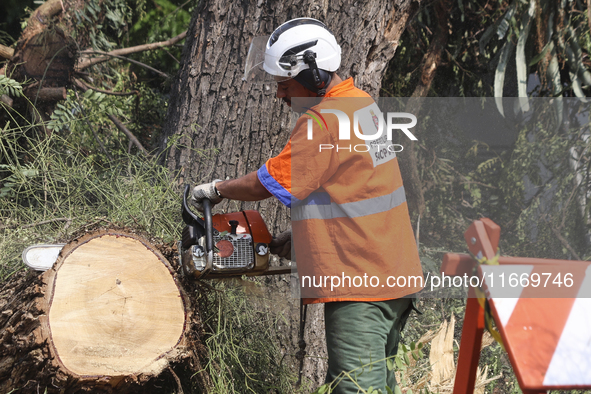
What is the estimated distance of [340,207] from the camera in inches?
85.8

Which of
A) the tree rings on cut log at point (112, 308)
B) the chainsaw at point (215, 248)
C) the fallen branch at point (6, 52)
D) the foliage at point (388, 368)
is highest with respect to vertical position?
the fallen branch at point (6, 52)

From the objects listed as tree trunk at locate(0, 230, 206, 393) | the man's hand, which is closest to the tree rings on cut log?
tree trunk at locate(0, 230, 206, 393)

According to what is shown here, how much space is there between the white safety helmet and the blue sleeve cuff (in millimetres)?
431

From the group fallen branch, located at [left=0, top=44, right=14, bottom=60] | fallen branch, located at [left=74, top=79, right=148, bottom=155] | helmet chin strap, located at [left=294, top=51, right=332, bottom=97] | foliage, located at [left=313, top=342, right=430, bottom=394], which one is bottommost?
foliage, located at [left=313, top=342, right=430, bottom=394]

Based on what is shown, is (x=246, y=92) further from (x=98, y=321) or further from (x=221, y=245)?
(x=98, y=321)

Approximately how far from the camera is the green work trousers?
6.97 ft

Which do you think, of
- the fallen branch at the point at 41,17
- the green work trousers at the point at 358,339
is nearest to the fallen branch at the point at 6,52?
the fallen branch at the point at 41,17

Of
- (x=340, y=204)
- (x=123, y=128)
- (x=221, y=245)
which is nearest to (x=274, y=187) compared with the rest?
(x=340, y=204)

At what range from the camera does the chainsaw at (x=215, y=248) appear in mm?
2252

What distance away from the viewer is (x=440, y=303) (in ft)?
14.0

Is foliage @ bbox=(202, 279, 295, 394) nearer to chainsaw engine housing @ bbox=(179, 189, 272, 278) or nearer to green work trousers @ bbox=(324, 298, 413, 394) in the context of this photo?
chainsaw engine housing @ bbox=(179, 189, 272, 278)

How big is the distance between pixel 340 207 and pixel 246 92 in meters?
1.26

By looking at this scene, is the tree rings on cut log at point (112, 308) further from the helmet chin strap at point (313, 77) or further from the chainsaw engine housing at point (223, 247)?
the helmet chin strap at point (313, 77)

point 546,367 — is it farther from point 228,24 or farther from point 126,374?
point 228,24
